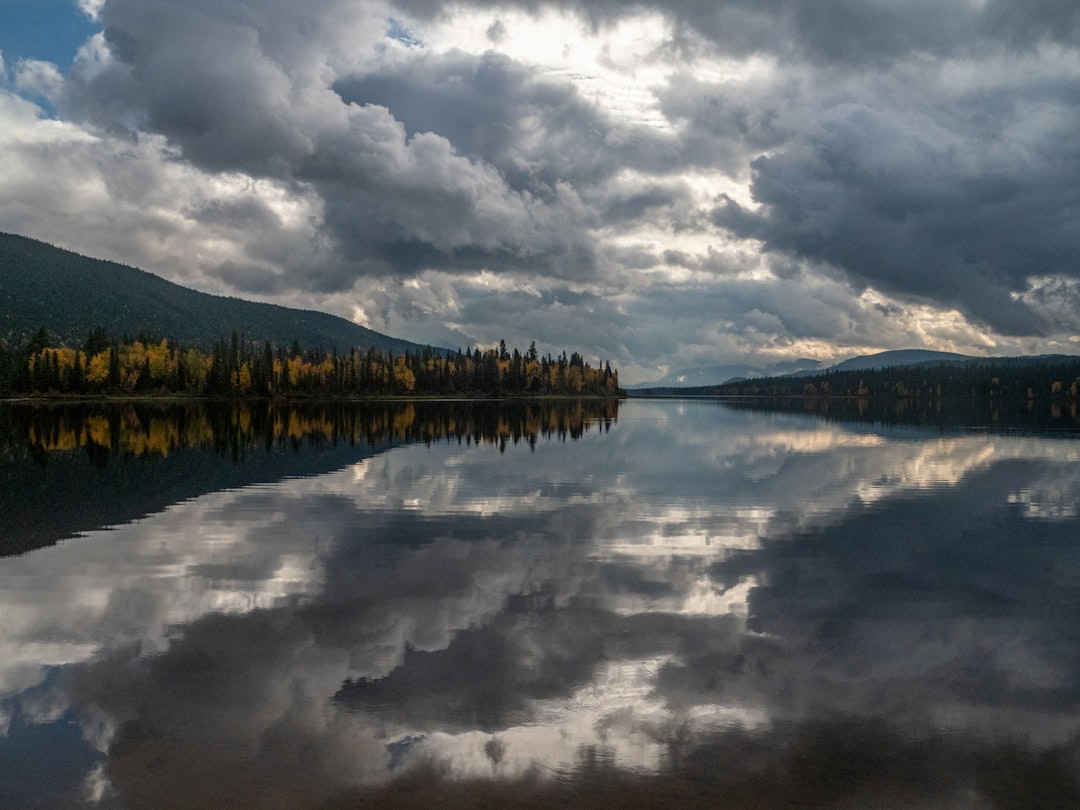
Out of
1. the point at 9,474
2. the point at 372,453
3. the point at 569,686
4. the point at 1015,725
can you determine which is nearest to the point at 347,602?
the point at 569,686

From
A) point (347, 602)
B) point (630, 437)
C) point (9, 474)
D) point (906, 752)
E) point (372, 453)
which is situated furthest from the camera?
point (630, 437)

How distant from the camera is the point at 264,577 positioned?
21969mm

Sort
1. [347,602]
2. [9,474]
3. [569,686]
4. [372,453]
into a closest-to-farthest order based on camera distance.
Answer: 1. [569,686]
2. [347,602]
3. [9,474]
4. [372,453]

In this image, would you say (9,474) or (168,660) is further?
(9,474)

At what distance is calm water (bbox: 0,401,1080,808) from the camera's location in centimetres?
1094

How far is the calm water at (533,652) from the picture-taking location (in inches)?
431

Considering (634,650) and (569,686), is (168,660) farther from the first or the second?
(634,650)

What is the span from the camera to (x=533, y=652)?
15.8m

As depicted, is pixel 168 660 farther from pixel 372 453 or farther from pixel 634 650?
pixel 372 453

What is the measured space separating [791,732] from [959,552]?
18.4 meters

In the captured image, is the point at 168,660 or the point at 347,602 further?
the point at 347,602

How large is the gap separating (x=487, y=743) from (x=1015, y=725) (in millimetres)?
9214

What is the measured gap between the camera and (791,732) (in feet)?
40.4

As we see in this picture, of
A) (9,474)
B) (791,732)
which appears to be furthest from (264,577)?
(9,474)
